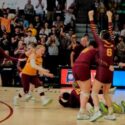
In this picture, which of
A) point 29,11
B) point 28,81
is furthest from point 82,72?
point 29,11

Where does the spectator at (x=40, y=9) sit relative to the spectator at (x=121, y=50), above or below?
above

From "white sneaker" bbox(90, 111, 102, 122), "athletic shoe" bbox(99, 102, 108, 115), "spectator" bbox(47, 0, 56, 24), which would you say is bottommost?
"athletic shoe" bbox(99, 102, 108, 115)

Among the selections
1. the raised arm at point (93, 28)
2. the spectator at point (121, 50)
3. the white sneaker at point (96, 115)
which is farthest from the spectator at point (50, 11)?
the white sneaker at point (96, 115)

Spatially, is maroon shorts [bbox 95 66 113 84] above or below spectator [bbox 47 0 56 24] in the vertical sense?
below

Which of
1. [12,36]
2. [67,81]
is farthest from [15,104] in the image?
[12,36]

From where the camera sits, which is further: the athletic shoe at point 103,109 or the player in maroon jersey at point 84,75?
the athletic shoe at point 103,109

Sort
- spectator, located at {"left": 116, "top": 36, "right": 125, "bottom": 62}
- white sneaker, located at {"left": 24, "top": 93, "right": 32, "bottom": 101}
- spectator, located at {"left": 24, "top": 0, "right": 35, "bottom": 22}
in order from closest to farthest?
white sneaker, located at {"left": 24, "top": 93, "right": 32, "bottom": 101}
spectator, located at {"left": 116, "top": 36, "right": 125, "bottom": 62}
spectator, located at {"left": 24, "top": 0, "right": 35, "bottom": 22}

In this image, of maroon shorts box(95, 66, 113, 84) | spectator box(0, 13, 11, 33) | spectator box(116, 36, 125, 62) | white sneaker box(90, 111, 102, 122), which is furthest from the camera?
spectator box(0, 13, 11, 33)

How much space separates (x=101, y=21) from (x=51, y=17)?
2.20 meters

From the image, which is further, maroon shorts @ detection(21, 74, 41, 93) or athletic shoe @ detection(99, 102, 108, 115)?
maroon shorts @ detection(21, 74, 41, 93)

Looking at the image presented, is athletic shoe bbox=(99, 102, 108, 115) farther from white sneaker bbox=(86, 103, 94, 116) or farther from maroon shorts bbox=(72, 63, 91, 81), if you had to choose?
maroon shorts bbox=(72, 63, 91, 81)

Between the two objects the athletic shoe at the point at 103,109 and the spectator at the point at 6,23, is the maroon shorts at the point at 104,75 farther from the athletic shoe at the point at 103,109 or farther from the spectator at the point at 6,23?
the spectator at the point at 6,23

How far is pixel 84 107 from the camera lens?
370 inches

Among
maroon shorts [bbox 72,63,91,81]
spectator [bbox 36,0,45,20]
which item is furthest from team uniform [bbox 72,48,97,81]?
spectator [bbox 36,0,45,20]
